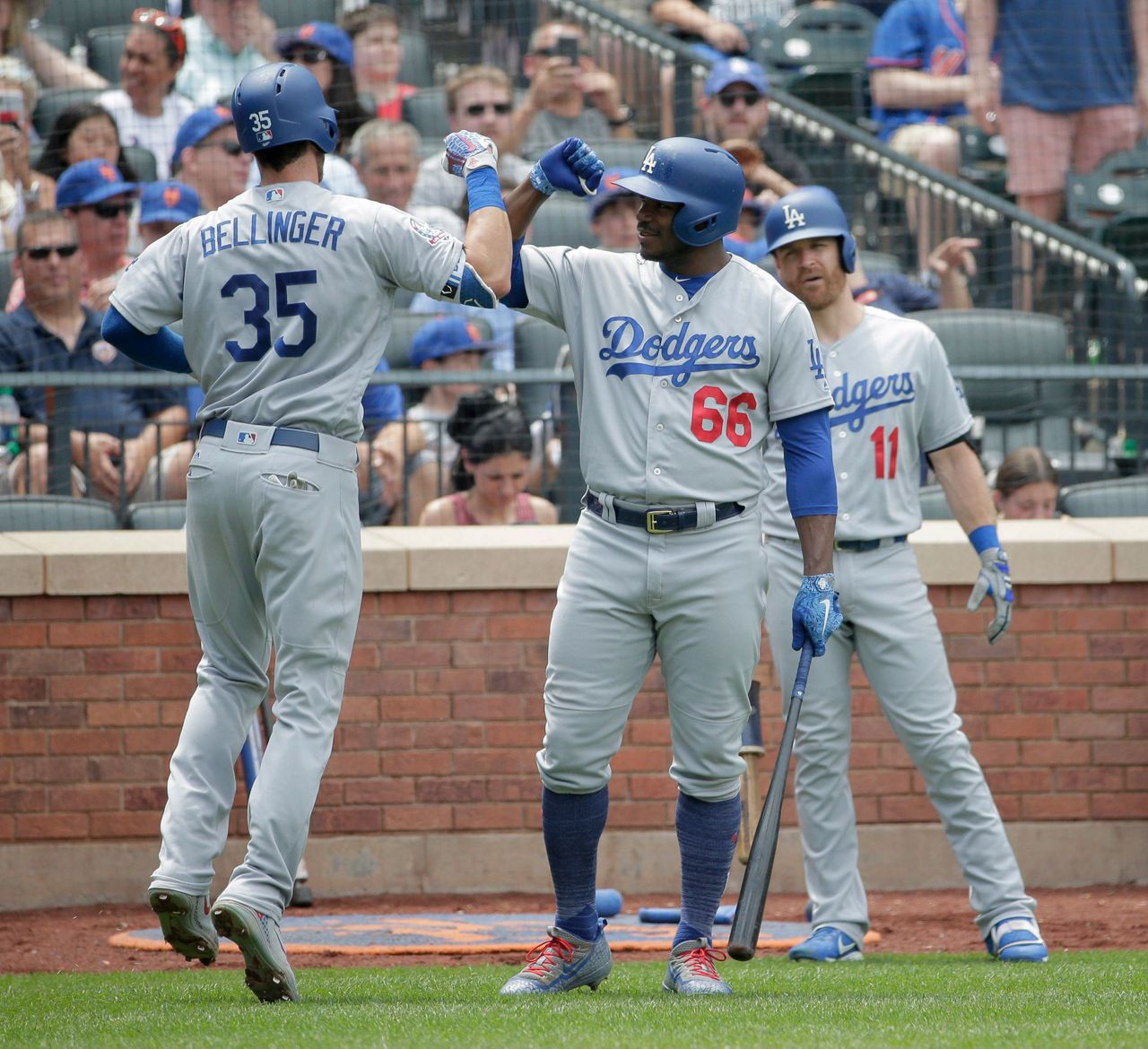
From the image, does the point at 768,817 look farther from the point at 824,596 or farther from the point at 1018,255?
the point at 1018,255

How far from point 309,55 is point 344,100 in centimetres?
30

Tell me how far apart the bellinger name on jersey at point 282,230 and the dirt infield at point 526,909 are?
7.54 ft

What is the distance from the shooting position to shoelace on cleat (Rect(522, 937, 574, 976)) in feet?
14.0

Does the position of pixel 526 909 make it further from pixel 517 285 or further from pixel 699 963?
pixel 517 285

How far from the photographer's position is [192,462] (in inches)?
166

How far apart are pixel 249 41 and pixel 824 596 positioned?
691cm

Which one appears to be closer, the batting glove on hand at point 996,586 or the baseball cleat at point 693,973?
the baseball cleat at point 693,973

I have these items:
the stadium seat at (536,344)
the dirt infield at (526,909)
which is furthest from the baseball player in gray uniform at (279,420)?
the stadium seat at (536,344)

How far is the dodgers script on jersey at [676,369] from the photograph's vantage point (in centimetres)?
423

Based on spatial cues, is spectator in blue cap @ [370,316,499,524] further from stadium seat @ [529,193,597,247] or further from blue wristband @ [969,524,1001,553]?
Result: blue wristband @ [969,524,1001,553]

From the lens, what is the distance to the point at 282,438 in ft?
13.6

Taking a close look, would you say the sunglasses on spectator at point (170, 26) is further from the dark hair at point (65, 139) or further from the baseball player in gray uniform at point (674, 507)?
the baseball player in gray uniform at point (674, 507)

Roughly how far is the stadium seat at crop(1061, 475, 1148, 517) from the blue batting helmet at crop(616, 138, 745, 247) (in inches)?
147

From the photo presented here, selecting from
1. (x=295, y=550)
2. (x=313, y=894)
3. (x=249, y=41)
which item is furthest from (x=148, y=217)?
(x=295, y=550)
